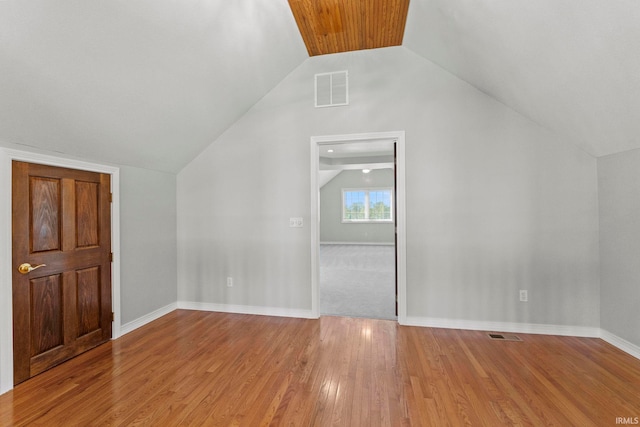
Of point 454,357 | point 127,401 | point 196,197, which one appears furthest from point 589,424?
point 196,197

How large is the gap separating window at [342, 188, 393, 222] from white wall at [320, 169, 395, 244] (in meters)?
0.16

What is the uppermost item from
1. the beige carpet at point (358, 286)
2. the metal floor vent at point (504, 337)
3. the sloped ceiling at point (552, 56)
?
the sloped ceiling at point (552, 56)

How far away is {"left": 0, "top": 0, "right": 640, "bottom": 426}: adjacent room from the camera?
1788 millimetres

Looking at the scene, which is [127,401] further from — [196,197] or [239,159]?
[239,159]

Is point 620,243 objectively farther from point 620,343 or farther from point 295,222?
point 295,222

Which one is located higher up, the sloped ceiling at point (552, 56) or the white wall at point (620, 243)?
the sloped ceiling at point (552, 56)

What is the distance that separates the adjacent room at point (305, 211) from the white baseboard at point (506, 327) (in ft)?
0.07

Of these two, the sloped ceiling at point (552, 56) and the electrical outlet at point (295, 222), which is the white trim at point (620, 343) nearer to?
the sloped ceiling at point (552, 56)

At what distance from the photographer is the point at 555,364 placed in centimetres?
227

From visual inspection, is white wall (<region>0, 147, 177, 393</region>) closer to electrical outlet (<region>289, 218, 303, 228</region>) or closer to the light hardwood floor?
the light hardwood floor

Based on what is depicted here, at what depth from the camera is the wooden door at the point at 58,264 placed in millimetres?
2117

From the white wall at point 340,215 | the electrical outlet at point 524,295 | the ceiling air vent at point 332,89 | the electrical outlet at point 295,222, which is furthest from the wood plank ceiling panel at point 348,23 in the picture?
the white wall at point 340,215

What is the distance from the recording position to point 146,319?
325 cm

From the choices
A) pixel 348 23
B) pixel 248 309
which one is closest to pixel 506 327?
pixel 248 309
